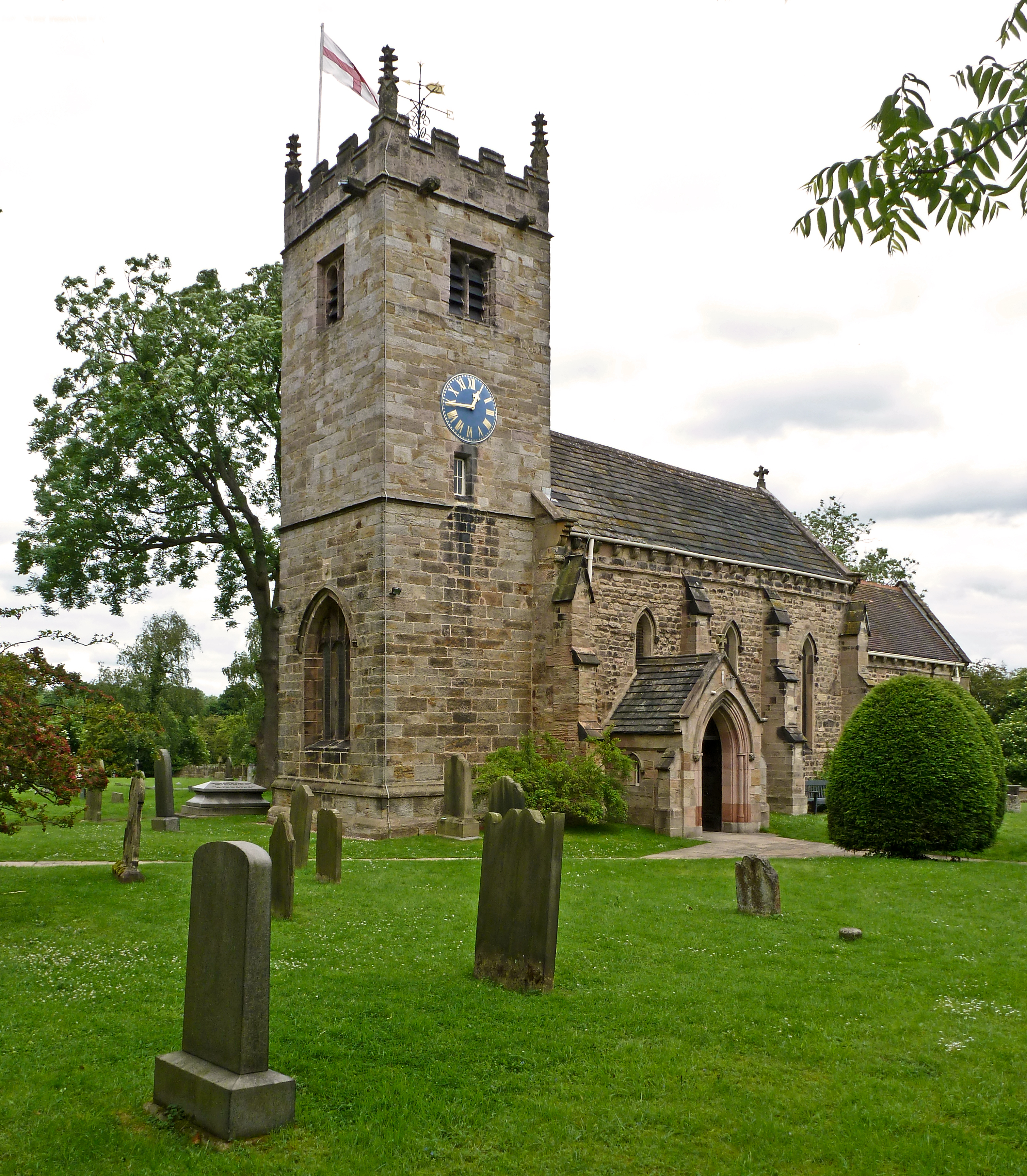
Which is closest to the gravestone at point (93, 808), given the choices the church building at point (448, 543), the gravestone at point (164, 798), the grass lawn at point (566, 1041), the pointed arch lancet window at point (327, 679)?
the gravestone at point (164, 798)

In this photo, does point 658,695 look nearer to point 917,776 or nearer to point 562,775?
point 562,775

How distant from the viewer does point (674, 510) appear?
2648cm

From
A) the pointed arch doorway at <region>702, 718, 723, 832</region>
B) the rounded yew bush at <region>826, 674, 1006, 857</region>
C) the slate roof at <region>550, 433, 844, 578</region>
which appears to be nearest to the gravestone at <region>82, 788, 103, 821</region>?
the slate roof at <region>550, 433, 844, 578</region>

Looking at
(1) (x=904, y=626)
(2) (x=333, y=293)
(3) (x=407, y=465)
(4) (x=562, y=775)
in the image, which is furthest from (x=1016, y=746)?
(2) (x=333, y=293)

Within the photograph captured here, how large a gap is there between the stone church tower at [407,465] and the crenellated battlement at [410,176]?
47mm

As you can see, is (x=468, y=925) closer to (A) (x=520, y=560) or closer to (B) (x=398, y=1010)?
(B) (x=398, y=1010)

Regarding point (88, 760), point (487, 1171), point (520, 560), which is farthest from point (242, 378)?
point (487, 1171)

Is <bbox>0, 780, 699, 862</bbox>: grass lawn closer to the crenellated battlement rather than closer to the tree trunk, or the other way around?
the tree trunk

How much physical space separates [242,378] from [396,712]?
1261 cm

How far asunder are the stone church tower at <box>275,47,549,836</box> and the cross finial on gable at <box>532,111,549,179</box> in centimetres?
4

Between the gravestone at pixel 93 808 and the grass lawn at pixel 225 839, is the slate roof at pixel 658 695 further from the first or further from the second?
the gravestone at pixel 93 808

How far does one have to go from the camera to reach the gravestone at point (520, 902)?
8.20m

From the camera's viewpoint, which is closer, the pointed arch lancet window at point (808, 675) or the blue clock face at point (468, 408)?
the blue clock face at point (468, 408)

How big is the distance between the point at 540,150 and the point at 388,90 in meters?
4.35
